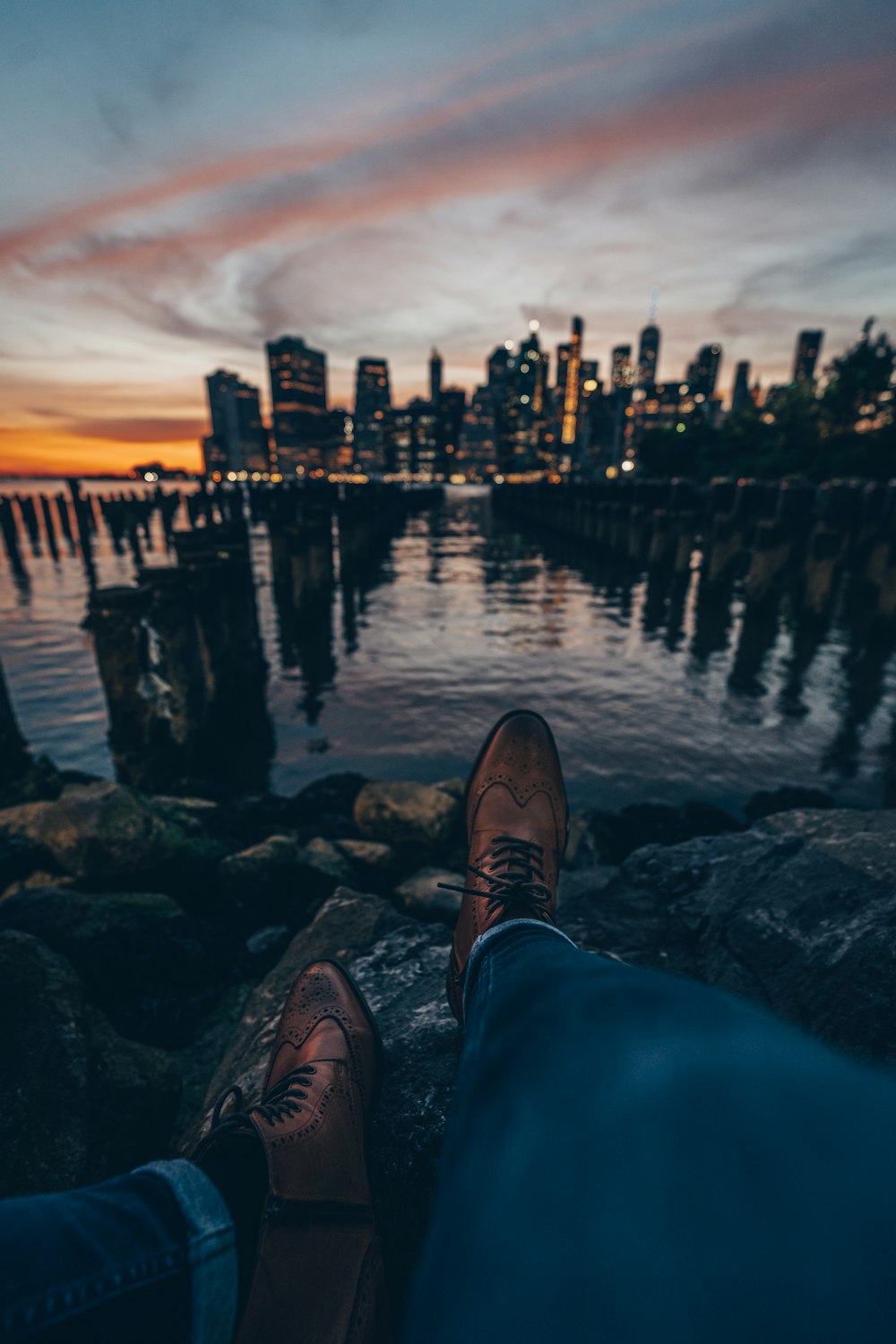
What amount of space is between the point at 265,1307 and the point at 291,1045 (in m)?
0.81

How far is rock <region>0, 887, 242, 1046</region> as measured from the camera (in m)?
2.62

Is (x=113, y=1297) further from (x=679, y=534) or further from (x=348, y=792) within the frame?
(x=679, y=534)

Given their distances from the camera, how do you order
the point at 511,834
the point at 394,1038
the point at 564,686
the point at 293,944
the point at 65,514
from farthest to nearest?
the point at 65,514
the point at 564,686
the point at 293,944
the point at 511,834
the point at 394,1038

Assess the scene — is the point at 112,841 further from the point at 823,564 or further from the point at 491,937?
the point at 823,564

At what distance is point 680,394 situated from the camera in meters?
180

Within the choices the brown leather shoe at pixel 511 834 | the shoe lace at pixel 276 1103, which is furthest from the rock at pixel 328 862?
the shoe lace at pixel 276 1103

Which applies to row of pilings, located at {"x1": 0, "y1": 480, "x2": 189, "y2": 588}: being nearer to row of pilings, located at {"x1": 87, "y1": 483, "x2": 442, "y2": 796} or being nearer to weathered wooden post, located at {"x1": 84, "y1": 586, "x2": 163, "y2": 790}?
row of pilings, located at {"x1": 87, "y1": 483, "x2": 442, "y2": 796}

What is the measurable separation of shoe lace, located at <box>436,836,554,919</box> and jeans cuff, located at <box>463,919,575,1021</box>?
0.15 metres

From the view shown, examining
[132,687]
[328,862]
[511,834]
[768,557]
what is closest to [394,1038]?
[511,834]

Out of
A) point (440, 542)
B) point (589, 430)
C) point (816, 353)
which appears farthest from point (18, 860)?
point (816, 353)

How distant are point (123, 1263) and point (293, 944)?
1.93 meters

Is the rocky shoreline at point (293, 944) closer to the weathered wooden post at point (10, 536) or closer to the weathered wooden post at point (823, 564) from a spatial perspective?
the weathered wooden post at point (823, 564)

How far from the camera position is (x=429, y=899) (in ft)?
11.8

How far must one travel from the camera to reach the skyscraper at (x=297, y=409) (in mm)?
175000
